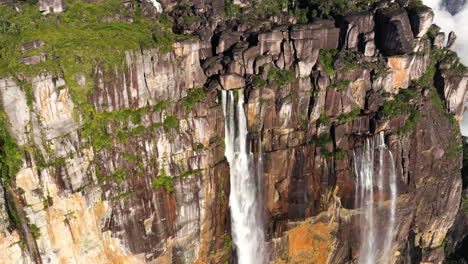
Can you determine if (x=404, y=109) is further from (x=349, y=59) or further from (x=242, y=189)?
(x=242, y=189)

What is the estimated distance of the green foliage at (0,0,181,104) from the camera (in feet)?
68.0

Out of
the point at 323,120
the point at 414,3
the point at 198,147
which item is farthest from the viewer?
the point at 414,3

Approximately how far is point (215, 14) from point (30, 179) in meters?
17.1

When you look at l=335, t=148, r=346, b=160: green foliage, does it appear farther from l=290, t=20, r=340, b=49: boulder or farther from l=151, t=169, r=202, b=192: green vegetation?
l=151, t=169, r=202, b=192: green vegetation

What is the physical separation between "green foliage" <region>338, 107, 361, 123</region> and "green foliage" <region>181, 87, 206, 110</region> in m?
9.67

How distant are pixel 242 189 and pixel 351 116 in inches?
359

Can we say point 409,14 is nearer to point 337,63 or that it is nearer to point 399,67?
point 399,67

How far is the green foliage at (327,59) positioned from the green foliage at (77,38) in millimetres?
10015

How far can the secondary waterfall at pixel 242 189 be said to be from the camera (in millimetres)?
26234

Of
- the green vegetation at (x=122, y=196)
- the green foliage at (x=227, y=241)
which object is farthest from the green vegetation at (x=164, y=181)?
the green foliage at (x=227, y=241)

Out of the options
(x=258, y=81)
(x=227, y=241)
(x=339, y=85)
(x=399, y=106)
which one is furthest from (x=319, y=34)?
(x=227, y=241)

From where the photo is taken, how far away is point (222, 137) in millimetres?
26344

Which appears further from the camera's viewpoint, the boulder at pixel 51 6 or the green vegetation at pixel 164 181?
the boulder at pixel 51 6

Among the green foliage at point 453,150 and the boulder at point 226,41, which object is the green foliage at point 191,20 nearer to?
the boulder at point 226,41
